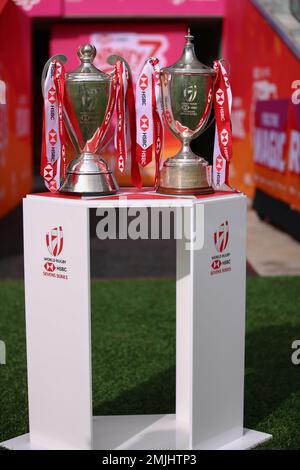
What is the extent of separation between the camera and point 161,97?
2994 millimetres

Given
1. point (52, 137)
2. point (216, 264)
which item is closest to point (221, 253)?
point (216, 264)

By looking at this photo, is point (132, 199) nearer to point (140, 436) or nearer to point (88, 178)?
point (88, 178)

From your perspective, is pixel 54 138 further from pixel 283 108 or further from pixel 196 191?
pixel 283 108

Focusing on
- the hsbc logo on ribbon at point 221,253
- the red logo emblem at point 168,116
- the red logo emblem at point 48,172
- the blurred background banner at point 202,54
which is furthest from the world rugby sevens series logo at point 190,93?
the blurred background banner at point 202,54

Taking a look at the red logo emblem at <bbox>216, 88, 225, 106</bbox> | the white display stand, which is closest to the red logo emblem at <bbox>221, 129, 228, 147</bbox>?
the red logo emblem at <bbox>216, 88, 225, 106</bbox>

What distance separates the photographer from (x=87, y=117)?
288cm

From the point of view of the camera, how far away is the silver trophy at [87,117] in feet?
9.34

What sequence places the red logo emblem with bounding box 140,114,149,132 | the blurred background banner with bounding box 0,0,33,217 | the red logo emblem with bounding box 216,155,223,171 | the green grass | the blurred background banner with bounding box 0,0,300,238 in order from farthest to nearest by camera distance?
the blurred background banner with bounding box 0,0,33,217 → the blurred background banner with bounding box 0,0,300,238 → the green grass → the red logo emblem with bounding box 216,155,223,171 → the red logo emblem with bounding box 140,114,149,132

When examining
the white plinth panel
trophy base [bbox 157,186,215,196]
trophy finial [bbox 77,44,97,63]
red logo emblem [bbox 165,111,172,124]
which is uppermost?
trophy finial [bbox 77,44,97,63]

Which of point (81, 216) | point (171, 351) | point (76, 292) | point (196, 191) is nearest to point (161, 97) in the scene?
point (196, 191)

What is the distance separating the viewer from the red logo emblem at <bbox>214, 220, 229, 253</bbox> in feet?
9.52

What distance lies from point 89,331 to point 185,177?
0.69 m

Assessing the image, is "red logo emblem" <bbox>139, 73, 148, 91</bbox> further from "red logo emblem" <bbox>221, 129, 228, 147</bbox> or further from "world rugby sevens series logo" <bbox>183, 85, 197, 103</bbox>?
"red logo emblem" <bbox>221, 129, 228, 147</bbox>

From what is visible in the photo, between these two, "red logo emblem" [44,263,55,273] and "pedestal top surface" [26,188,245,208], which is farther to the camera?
"red logo emblem" [44,263,55,273]
